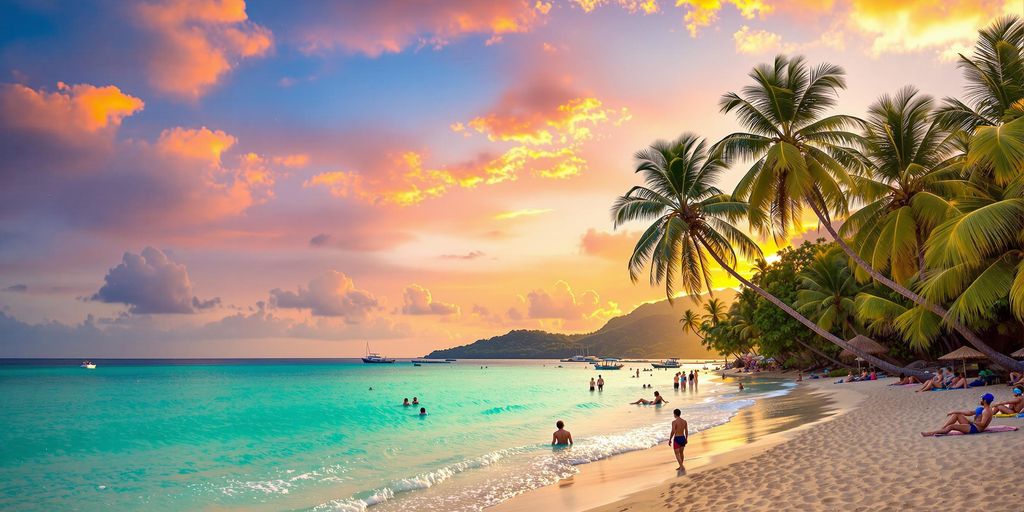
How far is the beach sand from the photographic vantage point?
Result: 712 centimetres

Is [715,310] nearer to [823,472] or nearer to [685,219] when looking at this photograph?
[685,219]

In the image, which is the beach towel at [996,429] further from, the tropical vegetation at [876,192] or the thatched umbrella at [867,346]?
the thatched umbrella at [867,346]

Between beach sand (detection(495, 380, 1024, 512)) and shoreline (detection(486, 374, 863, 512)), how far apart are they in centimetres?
4

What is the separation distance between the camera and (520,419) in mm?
30016

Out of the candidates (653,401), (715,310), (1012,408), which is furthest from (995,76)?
(715,310)

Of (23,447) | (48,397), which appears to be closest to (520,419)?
(23,447)

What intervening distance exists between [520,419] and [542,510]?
2044 centimetres

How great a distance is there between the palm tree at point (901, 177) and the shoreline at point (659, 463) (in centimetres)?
670

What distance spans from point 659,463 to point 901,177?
1690 cm

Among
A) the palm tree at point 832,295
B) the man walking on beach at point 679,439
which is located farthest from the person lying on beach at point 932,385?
the man walking on beach at point 679,439

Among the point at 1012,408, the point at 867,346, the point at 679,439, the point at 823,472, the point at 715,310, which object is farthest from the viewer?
the point at 715,310

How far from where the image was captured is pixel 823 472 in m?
9.01

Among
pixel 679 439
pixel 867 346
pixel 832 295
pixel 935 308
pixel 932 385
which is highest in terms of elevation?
pixel 832 295

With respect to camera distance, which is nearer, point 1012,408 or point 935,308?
point 1012,408
